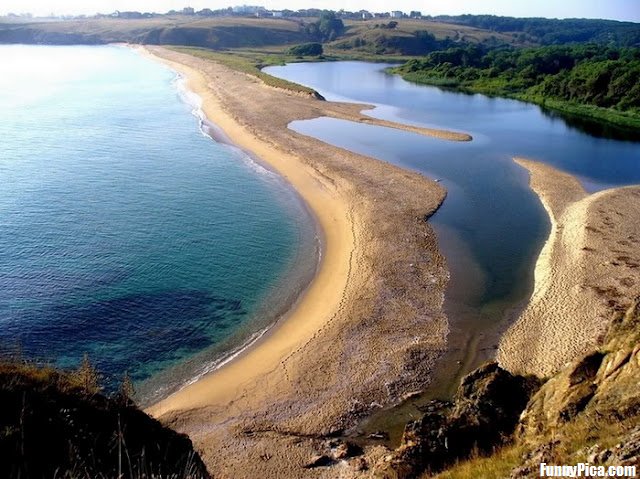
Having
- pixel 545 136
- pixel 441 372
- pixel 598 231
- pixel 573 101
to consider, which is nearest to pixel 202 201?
pixel 441 372

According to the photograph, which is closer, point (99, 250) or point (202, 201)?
point (99, 250)

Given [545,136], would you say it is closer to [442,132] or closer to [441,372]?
[442,132]

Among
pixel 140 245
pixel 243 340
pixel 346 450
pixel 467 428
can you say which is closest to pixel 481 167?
pixel 140 245

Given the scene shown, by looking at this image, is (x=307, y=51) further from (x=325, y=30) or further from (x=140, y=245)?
(x=140, y=245)

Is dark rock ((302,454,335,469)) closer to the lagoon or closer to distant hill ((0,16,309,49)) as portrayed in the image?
the lagoon

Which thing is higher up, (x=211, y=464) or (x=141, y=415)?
(x=141, y=415)

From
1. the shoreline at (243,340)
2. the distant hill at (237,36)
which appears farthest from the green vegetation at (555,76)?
the shoreline at (243,340)
